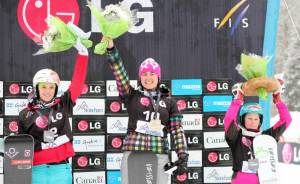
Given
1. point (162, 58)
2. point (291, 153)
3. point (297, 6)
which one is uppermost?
point (297, 6)

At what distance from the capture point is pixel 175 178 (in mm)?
5676

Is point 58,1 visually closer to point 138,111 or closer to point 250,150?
point 138,111

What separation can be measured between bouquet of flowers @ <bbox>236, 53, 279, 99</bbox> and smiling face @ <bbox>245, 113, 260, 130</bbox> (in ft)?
0.58

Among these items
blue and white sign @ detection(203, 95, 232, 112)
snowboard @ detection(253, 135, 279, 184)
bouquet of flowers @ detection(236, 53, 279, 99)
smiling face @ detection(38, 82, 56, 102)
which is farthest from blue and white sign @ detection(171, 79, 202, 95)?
smiling face @ detection(38, 82, 56, 102)

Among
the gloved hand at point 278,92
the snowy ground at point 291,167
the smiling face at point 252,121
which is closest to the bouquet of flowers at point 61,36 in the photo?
the smiling face at point 252,121

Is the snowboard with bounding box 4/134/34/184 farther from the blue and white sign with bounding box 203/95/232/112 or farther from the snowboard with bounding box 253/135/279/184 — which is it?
the blue and white sign with bounding box 203/95/232/112

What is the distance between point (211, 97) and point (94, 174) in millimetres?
1548

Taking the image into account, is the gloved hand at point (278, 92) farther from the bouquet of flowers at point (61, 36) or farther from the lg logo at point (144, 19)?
the lg logo at point (144, 19)

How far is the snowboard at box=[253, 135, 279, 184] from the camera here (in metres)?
4.15

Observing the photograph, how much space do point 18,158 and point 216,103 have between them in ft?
8.07

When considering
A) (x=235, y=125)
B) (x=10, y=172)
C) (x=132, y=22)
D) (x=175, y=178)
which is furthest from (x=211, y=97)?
(x=10, y=172)

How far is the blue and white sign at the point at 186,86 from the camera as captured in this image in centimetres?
563

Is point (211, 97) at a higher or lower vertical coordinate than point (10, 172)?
higher

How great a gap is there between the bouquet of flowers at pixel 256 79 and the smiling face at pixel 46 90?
63.3 inches
